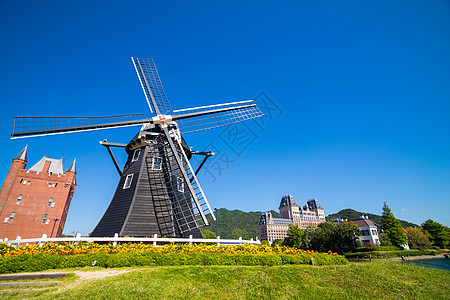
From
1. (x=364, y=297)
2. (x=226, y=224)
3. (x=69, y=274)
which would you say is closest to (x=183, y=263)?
(x=69, y=274)

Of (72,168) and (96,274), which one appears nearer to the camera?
(96,274)

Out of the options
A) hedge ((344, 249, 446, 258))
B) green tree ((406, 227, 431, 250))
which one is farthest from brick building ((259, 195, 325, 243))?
hedge ((344, 249, 446, 258))

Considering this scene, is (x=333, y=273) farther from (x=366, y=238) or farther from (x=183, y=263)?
(x=366, y=238)

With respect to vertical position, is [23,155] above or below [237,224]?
above

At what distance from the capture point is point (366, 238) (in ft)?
232

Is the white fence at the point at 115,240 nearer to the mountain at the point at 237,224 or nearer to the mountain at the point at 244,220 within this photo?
the mountain at the point at 237,224

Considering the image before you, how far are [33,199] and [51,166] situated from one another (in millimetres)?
7416

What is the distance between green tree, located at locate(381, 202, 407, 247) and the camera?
155 ft

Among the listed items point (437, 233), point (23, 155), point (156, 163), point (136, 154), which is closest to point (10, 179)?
point (23, 155)

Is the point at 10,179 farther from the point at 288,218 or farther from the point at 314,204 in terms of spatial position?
the point at 314,204

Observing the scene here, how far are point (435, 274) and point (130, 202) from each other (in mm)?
17496

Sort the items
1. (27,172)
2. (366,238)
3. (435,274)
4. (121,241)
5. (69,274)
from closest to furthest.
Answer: (69,274) → (435,274) → (121,241) → (27,172) → (366,238)

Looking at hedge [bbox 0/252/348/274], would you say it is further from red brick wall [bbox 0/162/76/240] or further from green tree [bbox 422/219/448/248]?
green tree [bbox 422/219/448/248]

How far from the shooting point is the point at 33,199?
35.1 meters
